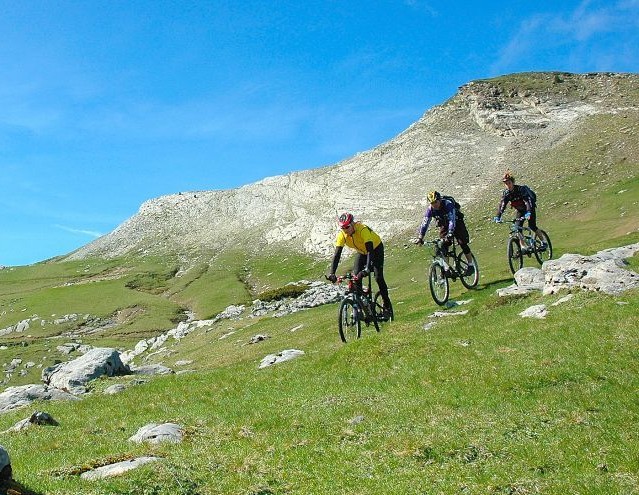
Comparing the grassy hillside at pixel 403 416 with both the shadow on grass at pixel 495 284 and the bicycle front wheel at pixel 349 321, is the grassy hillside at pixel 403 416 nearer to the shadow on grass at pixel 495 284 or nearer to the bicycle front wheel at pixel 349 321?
the shadow on grass at pixel 495 284

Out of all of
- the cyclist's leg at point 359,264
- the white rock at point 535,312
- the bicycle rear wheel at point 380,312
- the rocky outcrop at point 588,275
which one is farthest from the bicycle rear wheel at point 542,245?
the cyclist's leg at point 359,264

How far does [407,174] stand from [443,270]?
364ft

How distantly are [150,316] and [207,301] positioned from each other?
10584 mm

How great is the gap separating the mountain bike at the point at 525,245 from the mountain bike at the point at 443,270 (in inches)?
105

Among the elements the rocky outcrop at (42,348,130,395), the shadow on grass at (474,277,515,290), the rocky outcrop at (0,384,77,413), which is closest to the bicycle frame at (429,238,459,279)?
the shadow on grass at (474,277,515,290)

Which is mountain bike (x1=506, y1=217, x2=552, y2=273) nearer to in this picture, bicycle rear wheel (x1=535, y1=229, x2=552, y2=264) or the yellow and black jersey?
bicycle rear wheel (x1=535, y1=229, x2=552, y2=264)

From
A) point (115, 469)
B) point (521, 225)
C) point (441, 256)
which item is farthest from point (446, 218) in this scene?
point (115, 469)

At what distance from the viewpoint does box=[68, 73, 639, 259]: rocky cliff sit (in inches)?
4916

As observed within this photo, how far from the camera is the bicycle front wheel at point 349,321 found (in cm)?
2408

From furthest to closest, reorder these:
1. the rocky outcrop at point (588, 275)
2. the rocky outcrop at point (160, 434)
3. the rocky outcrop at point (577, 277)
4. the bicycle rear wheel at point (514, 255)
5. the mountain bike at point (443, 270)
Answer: the bicycle rear wheel at point (514, 255), the mountain bike at point (443, 270), the rocky outcrop at point (577, 277), the rocky outcrop at point (588, 275), the rocky outcrop at point (160, 434)

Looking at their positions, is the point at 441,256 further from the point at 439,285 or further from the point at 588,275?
the point at 588,275

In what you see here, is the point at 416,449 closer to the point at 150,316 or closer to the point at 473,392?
the point at 473,392

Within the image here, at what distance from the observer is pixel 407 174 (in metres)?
135

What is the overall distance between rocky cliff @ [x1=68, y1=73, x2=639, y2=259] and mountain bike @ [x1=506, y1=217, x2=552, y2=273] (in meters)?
83.6
